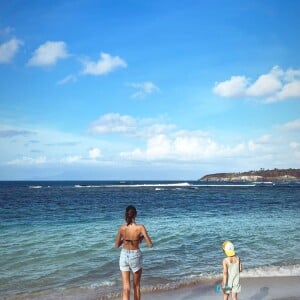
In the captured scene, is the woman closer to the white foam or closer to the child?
the child

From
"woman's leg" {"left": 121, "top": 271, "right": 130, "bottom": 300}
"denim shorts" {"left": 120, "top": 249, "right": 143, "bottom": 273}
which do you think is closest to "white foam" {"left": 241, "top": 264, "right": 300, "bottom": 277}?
"woman's leg" {"left": 121, "top": 271, "right": 130, "bottom": 300}

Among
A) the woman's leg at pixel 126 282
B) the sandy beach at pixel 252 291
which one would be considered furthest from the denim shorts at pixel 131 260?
the sandy beach at pixel 252 291

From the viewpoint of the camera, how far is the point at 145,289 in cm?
1033

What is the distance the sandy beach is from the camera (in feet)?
31.2

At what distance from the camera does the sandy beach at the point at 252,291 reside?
952cm

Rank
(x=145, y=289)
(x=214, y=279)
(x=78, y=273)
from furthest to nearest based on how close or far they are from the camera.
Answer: (x=78, y=273)
(x=214, y=279)
(x=145, y=289)

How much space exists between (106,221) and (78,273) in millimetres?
14519

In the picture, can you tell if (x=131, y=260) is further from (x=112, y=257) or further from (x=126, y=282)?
(x=112, y=257)

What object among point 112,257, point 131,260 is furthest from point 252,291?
point 112,257

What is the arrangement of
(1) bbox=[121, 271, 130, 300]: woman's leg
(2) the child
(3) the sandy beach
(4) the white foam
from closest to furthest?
(2) the child
(1) bbox=[121, 271, 130, 300]: woman's leg
(3) the sandy beach
(4) the white foam

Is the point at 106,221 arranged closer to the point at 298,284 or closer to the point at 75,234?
the point at 75,234

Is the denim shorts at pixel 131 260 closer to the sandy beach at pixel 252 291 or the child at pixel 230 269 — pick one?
the child at pixel 230 269

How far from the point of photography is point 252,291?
32.8 ft

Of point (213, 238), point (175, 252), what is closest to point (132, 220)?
point (175, 252)
